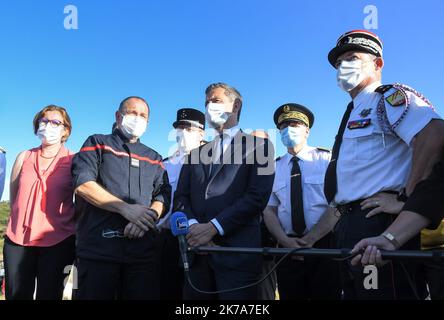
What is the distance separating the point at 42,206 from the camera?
3715mm

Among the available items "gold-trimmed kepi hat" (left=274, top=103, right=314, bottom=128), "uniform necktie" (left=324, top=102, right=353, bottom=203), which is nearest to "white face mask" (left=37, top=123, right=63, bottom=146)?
"gold-trimmed kepi hat" (left=274, top=103, right=314, bottom=128)

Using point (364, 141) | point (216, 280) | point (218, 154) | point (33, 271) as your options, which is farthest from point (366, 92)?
point (33, 271)

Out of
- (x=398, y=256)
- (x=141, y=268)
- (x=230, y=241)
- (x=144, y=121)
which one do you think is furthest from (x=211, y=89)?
(x=398, y=256)

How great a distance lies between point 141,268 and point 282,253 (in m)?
1.67

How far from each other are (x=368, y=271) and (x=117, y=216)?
2.05 metres

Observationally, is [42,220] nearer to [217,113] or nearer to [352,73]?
[217,113]

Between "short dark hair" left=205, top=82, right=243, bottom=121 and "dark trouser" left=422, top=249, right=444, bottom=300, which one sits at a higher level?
"short dark hair" left=205, top=82, right=243, bottom=121

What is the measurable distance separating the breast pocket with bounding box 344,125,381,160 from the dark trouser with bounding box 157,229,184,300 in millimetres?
2482

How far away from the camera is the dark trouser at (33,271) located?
11.5ft

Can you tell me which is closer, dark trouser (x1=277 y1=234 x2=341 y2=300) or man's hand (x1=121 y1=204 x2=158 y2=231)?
man's hand (x1=121 y1=204 x2=158 y2=231)

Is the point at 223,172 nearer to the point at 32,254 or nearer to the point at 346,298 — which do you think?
the point at 346,298

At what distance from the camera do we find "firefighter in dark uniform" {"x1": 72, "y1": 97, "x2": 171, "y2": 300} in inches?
126

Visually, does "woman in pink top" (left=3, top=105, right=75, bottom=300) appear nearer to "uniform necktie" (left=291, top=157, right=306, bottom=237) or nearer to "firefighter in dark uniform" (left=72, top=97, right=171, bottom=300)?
"firefighter in dark uniform" (left=72, top=97, right=171, bottom=300)

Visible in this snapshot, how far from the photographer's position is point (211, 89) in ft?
11.3
